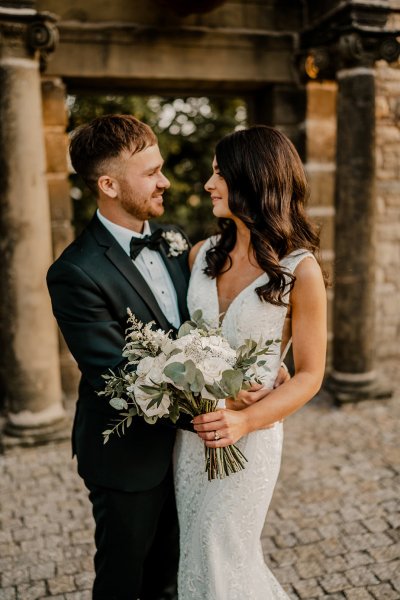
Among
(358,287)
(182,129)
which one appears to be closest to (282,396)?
(358,287)

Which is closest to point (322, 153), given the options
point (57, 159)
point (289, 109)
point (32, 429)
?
point (289, 109)

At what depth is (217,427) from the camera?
204 centimetres

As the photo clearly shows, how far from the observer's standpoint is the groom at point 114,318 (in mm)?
2295

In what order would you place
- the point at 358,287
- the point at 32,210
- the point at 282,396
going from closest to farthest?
the point at 282,396 → the point at 32,210 → the point at 358,287

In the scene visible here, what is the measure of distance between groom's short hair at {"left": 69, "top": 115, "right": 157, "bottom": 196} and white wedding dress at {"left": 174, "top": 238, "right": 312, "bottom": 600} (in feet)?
2.53

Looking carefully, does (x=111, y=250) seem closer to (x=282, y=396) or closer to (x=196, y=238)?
(x=282, y=396)

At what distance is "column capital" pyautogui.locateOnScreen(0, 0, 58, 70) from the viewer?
4426 millimetres

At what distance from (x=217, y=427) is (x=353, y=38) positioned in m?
4.30

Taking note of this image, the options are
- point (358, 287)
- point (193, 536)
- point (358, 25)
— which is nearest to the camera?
point (193, 536)

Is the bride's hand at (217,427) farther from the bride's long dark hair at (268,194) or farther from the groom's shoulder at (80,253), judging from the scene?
the groom's shoulder at (80,253)

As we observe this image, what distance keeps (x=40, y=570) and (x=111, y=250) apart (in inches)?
79.0

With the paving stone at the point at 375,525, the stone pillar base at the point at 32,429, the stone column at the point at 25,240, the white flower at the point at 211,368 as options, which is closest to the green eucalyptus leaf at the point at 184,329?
the white flower at the point at 211,368

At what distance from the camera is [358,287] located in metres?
5.63

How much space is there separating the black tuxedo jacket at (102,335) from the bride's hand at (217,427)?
373 millimetres
